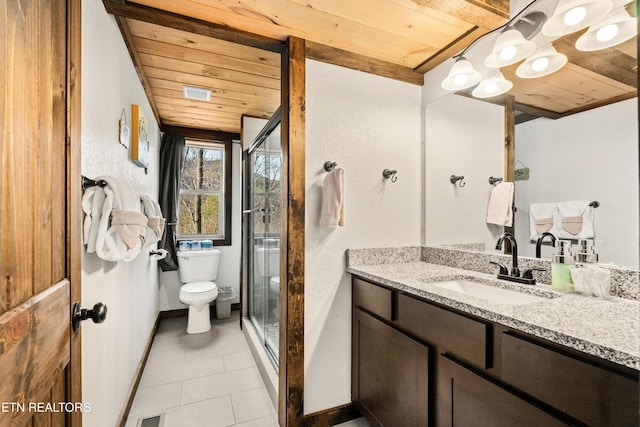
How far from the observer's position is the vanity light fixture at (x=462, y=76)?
5.45 feet

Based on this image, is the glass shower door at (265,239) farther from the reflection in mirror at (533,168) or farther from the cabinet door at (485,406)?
the cabinet door at (485,406)

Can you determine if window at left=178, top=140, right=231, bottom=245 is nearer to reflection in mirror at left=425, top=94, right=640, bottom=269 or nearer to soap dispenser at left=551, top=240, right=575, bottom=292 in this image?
reflection in mirror at left=425, top=94, right=640, bottom=269

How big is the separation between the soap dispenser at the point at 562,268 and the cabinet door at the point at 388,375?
63 cm

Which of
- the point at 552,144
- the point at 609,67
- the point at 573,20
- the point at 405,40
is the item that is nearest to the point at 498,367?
the point at 552,144

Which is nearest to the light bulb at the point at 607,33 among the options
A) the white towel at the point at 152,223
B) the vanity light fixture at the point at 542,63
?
the vanity light fixture at the point at 542,63

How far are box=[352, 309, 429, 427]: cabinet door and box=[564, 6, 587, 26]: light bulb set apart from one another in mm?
1518

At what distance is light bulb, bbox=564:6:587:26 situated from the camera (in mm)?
1217

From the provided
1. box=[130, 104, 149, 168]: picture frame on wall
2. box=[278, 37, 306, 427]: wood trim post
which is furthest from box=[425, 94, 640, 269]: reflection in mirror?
box=[130, 104, 149, 168]: picture frame on wall

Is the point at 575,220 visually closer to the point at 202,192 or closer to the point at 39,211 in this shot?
the point at 39,211

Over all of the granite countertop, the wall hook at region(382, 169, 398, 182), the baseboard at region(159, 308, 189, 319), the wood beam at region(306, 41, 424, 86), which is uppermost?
the wood beam at region(306, 41, 424, 86)

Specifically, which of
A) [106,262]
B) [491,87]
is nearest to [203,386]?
[106,262]

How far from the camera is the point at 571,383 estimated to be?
792mm

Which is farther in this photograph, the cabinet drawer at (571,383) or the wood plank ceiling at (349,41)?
the wood plank ceiling at (349,41)

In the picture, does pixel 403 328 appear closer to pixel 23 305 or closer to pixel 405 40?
pixel 23 305
